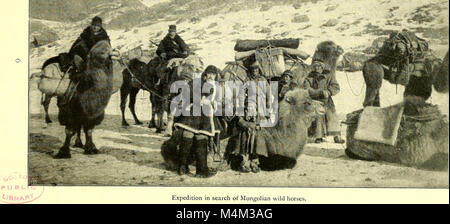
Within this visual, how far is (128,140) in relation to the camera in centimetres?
766

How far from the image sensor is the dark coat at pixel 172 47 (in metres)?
7.75

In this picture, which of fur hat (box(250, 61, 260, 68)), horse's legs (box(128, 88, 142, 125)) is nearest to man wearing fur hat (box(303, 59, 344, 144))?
fur hat (box(250, 61, 260, 68))

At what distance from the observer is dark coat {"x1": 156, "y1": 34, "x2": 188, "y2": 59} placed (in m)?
7.75

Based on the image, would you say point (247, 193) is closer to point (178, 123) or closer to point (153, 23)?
point (178, 123)

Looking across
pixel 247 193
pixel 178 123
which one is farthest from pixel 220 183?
pixel 178 123

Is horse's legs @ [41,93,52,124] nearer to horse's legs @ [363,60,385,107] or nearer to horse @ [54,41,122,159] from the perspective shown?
horse @ [54,41,122,159]

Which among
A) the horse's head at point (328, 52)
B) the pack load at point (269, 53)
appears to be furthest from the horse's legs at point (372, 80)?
the pack load at point (269, 53)

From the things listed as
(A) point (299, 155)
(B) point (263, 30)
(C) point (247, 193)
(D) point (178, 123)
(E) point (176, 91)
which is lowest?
(C) point (247, 193)

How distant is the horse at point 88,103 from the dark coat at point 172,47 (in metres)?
0.91

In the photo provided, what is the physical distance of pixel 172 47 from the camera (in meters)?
7.76

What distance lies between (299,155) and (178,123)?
74.7 inches

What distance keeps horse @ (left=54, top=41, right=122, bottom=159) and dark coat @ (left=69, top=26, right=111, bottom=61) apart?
0.26 feet

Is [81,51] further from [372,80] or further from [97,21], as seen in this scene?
[372,80]

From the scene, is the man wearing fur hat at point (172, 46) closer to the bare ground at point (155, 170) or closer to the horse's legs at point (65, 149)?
the bare ground at point (155, 170)
